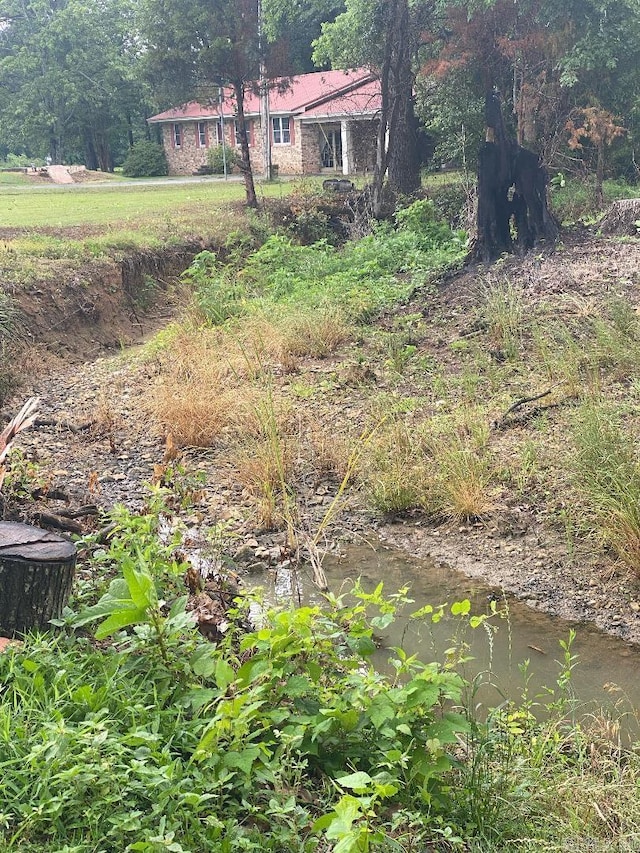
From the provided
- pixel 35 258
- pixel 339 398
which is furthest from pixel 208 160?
pixel 339 398

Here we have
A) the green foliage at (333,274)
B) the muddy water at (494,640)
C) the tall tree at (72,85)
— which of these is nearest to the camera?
the muddy water at (494,640)

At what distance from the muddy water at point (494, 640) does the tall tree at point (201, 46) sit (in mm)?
15456

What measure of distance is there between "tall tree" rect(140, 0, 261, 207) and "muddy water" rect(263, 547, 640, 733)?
1546cm

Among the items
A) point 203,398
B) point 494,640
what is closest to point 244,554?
point 494,640

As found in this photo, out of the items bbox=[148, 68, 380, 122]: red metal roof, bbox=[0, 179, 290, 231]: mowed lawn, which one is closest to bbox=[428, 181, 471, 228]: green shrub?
bbox=[0, 179, 290, 231]: mowed lawn

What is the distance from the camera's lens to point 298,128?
35.4 m

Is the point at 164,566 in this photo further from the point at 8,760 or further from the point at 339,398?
the point at 339,398

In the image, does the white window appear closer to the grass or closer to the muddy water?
the grass

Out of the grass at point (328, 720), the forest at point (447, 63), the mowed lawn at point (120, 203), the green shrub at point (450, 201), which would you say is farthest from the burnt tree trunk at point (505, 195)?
the forest at point (447, 63)

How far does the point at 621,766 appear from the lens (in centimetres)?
356

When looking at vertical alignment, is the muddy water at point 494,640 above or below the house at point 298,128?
below

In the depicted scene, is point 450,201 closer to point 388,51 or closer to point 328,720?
point 388,51

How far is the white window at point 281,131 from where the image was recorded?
Result: 3706 centimetres

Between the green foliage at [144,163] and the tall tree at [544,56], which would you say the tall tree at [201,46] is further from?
the green foliage at [144,163]
